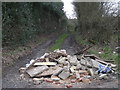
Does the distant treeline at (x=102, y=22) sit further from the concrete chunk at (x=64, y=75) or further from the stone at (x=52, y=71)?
the concrete chunk at (x=64, y=75)

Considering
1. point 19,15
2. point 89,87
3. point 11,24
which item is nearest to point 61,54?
point 89,87

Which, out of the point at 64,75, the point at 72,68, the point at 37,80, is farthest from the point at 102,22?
the point at 37,80

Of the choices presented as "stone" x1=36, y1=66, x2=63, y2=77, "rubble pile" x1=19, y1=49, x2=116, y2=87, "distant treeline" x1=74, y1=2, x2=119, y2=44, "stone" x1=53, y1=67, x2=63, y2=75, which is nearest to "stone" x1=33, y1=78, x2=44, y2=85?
"rubble pile" x1=19, y1=49, x2=116, y2=87

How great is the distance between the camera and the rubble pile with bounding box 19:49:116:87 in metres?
6.02

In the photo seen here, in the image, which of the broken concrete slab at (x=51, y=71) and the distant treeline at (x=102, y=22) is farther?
the distant treeline at (x=102, y=22)

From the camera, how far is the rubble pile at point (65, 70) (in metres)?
6.02

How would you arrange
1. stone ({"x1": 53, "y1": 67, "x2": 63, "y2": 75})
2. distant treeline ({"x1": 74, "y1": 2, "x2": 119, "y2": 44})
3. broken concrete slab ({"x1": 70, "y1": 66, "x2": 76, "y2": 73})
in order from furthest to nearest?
1. distant treeline ({"x1": 74, "y1": 2, "x2": 119, "y2": 44})
2. broken concrete slab ({"x1": 70, "y1": 66, "x2": 76, "y2": 73})
3. stone ({"x1": 53, "y1": 67, "x2": 63, "y2": 75})

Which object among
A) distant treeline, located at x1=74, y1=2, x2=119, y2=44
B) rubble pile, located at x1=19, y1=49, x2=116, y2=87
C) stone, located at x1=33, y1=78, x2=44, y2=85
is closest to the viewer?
stone, located at x1=33, y1=78, x2=44, y2=85

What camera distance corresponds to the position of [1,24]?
1058 cm

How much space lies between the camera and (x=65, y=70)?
648 cm

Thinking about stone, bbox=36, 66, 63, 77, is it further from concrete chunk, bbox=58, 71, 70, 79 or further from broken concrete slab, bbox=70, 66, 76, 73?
broken concrete slab, bbox=70, 66, 76, 73

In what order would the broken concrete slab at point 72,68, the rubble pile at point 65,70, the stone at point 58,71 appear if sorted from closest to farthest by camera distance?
1. the rubble pile at point 65,70
2. the stone at point 58,71
3. the broken concrete slab at point 72,68

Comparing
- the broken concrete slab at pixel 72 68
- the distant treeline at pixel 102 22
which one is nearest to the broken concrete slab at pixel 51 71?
the broken concrete slab at pixel 72 68

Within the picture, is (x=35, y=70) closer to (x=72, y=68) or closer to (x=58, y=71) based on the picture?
(x=58, y=71)
